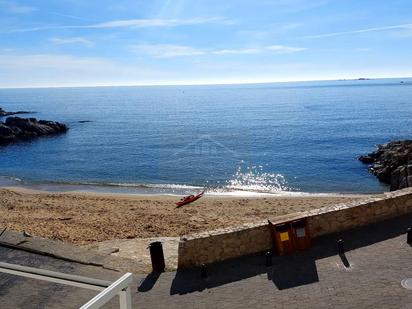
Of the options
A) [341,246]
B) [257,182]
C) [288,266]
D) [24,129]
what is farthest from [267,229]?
[24,129]

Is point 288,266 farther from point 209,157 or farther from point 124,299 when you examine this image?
point 209,157

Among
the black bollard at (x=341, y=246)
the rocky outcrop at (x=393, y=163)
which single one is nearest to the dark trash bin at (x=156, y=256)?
the black bollard at (x=341, y=246)

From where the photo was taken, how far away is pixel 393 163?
38.9 meters

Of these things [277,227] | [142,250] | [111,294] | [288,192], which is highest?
[111,294]

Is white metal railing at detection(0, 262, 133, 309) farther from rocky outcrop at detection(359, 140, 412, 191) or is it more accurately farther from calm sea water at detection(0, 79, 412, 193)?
calm sea water at detection(0, 79, 412, 193)

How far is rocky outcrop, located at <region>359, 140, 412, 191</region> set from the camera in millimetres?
31323

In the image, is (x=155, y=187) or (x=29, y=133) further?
(x=29, y=133)

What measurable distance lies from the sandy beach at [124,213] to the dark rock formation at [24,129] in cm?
3675

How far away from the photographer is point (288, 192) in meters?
35.9

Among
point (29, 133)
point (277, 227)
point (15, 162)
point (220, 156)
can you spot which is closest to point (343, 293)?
point (277, 227)

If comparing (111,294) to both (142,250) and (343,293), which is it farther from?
(142,250)

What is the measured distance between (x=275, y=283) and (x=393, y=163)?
32.2 meters

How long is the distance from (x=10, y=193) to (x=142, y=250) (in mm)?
23521

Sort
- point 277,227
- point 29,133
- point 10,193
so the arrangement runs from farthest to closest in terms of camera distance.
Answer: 1. point 29,133
2. point 10,193
3. point 277,227
